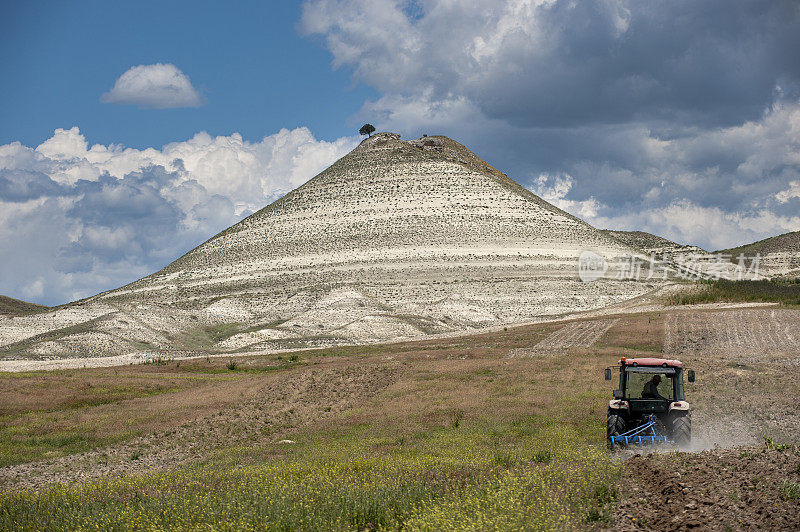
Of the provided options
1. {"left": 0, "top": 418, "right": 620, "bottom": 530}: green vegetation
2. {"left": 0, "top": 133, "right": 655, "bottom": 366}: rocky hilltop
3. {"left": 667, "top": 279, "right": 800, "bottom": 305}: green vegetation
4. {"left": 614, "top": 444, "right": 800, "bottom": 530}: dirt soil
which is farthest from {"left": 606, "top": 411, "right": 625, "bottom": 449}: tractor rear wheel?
{"left": 0, "top": 133, "right": 655, "bottom": 366}: rocky hilltop

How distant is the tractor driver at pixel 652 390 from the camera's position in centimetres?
1758

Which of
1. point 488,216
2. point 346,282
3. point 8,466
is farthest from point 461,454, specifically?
point 488,216

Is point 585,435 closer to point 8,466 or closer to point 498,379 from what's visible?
point 498,379

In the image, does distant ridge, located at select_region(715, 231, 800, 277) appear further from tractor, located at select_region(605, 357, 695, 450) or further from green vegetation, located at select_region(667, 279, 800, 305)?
tractor, located at select_region(605, 357, 695, 450)

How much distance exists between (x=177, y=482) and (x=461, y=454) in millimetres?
7117

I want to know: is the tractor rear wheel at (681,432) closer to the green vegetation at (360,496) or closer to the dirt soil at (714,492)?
the green vegetation at (360,496)

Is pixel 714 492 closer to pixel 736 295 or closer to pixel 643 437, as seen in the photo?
pixel 643 437

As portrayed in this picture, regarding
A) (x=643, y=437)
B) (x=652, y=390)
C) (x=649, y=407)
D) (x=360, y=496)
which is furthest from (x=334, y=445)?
(x=652, y=390)

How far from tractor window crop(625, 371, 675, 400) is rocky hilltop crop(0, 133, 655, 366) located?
178ft

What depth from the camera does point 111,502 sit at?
1261 centimetres

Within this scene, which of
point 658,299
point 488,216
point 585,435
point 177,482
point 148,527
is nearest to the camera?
point 148,527

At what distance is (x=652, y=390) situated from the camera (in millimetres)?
17641

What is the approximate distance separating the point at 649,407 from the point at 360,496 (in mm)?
9325

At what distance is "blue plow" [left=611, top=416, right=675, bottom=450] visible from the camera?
1628 centimetres
